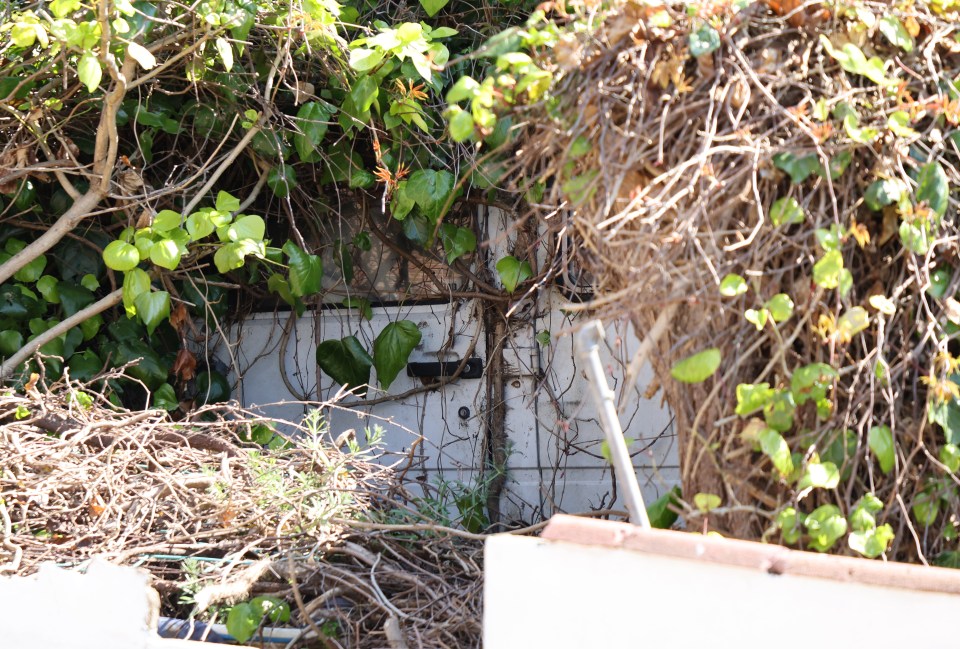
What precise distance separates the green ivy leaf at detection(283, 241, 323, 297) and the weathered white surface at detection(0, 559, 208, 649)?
1.84 meters

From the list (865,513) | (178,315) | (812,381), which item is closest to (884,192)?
(812,381)

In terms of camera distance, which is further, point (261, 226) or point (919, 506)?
point (261, 226)

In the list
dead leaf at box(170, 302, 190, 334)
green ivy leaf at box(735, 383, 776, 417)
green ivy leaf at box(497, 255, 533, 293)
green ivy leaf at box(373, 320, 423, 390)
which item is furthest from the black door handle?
green ivy leaf at box(735, 383, 776, 417)

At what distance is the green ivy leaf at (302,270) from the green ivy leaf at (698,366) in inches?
100

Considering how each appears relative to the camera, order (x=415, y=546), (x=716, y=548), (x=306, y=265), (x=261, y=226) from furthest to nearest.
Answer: (x=306, y=265)
(x=261, y=226)
(x=415, y=546)
(x=716, y=548)

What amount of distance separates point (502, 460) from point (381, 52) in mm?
2002

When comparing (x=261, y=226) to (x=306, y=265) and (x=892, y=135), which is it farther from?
(x=892, y=135)

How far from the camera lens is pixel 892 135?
2.24m

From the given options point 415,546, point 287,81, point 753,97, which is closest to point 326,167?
point 287,81

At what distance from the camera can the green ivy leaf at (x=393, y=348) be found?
4.59 meters

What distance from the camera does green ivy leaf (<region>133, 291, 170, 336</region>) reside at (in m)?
4.21

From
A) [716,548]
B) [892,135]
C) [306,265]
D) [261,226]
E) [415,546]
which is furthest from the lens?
[306,265]

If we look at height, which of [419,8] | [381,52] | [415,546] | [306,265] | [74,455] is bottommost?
[415,546]

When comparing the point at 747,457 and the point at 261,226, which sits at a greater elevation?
the point at 261,226
